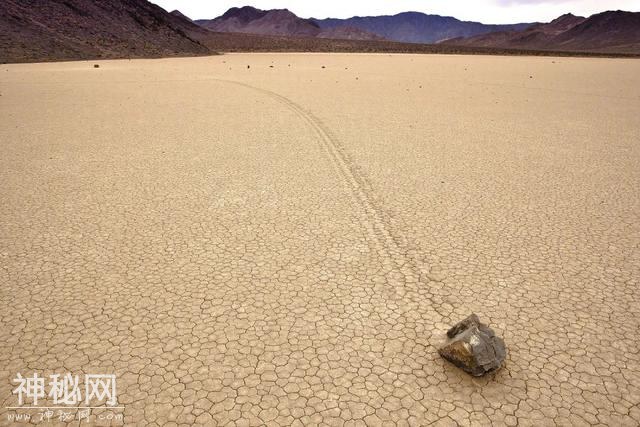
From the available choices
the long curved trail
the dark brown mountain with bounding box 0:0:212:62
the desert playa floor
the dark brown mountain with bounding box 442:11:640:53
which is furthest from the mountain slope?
the desert playa floor

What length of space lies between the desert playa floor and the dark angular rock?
85mm

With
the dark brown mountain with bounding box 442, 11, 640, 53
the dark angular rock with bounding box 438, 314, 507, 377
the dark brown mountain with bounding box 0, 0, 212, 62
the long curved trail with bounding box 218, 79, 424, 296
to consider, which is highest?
the dark brown mountain with bounding box 442, 11, 640, 53

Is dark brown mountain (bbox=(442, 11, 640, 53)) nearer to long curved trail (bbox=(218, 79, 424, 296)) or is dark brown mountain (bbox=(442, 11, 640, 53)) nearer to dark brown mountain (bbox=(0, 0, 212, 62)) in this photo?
dark brown mountain (bbox=(0, 0, 212, 62))

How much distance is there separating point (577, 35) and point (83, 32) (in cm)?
18332

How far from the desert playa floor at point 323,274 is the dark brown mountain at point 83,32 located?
103ft

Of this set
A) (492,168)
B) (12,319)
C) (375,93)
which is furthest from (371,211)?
(375,93)

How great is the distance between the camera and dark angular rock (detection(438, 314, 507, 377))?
2555 mm

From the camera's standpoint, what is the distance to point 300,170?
6672 mm

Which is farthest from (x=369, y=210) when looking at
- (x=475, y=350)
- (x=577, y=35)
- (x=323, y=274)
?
(x=577, y=35)

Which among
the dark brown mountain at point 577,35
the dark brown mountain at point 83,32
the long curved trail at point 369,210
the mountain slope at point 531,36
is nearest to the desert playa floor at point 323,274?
the long curved trail at point 369,210

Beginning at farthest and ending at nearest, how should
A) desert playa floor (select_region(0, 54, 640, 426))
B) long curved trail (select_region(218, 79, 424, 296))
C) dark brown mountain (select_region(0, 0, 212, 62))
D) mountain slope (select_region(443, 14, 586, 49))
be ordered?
mountain slope (select_region(443, 14, 586, 49)), dark brown mountain (select_region(0, 0, 212, 62)), long curved trail (select_region(218, 79, 424, 296)), desert playa floor (select_region(0, 54, 640, 426))

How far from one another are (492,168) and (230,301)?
5.19 metres

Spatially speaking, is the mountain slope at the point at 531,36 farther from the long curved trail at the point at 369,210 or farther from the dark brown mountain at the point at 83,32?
the long curved trail at the point at 369,210

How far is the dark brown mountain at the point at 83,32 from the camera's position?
32.4m
